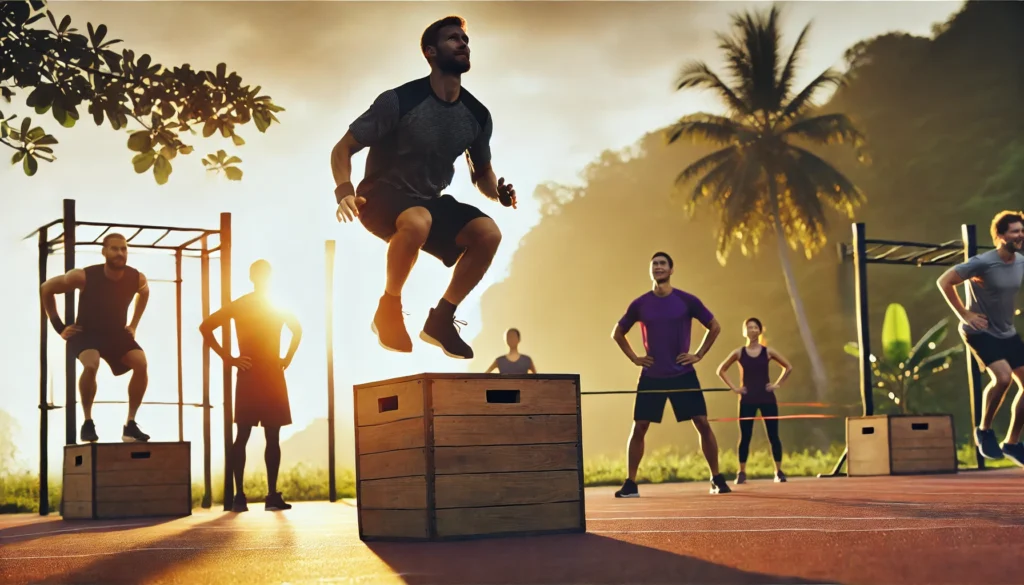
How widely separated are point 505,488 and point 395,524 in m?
0.62

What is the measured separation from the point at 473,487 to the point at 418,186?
1.55 metres

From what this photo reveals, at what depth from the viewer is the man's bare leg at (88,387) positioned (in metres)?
10.8

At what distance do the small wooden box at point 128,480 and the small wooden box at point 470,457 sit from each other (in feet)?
16.8

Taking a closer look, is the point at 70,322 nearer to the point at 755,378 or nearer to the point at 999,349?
the point at 755,378

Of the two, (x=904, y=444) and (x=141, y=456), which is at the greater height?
(x=141, y=456)

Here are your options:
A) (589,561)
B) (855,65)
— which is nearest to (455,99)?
(589,561)

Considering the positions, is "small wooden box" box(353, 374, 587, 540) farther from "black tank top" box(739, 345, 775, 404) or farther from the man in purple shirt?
"black tank top" box(739, 345, 775, 404)

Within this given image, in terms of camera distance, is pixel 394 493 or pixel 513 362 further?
pixel 513 362

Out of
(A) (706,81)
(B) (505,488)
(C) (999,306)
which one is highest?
(A) (706,81)

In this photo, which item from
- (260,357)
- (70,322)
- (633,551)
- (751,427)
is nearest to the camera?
(633,551)

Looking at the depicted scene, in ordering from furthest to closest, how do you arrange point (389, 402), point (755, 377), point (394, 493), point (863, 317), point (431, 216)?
point (863, 317) → point (755, 377) → point (389, 402) → point (394, 493) → point (431, 216)

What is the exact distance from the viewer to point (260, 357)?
35.9 feet

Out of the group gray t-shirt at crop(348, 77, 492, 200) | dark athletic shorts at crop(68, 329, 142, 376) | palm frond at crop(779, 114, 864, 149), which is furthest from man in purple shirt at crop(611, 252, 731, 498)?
palm frond at crop(779, 114, 864, 149)

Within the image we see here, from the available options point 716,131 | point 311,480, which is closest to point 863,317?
point 311,480
